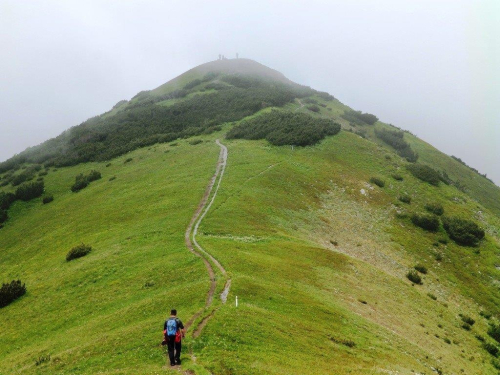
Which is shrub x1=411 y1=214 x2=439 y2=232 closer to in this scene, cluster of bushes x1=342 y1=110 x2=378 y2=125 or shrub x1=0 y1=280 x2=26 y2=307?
shrub x1=0 y1=280 x2=26 y2=307

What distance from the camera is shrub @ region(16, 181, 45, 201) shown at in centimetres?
6662

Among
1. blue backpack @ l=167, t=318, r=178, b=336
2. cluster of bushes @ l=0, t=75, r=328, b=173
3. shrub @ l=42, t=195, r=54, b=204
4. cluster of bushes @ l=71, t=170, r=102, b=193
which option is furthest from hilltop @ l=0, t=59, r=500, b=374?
blue backpack @ l=167, t=318, r=178, b=336

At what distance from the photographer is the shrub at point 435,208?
55509 mm

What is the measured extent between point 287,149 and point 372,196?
→ 20.4 metres

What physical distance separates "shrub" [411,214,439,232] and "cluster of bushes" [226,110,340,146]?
2817cm

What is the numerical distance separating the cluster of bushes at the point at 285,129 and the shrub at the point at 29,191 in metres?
41.2

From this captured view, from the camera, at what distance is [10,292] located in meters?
30.5

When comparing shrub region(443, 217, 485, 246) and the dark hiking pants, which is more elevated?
the dark hiking pants

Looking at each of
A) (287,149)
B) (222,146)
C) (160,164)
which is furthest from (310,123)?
(160,164)

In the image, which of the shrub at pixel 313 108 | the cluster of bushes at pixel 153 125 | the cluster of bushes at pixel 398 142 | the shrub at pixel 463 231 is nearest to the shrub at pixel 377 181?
the shrub at pixel 463 231

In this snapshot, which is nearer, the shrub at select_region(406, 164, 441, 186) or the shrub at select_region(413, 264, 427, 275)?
the shrub at select_region(413, 264, 427, 275)

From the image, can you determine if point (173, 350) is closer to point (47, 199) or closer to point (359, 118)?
point (47, 199)

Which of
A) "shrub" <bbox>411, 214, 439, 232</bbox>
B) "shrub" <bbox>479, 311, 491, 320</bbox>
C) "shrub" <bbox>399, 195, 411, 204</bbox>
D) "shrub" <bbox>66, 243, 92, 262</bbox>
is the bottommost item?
"shrub" <bbox>479, 311, 491, 320</bbox>

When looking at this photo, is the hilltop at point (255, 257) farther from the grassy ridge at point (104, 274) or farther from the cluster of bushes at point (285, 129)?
the cluster of bushes at point (285, 129)
